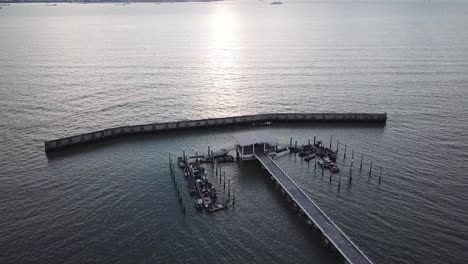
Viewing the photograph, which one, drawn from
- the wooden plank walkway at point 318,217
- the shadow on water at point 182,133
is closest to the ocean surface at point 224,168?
the shadow on water at point 182,133

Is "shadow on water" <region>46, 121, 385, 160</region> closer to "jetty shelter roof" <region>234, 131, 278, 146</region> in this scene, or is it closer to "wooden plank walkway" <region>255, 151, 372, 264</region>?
"jetty shelter roof" <region>234, 131, 278, 146</region>

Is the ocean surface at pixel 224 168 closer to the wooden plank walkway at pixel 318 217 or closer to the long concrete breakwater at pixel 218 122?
the wooden plank walkway at pixel 318 217

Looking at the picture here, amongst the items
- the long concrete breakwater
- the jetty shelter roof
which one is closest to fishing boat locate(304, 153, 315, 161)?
the jetty shelter roof

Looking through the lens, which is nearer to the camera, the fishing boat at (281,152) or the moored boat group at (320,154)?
the moored boat group at (320,154)

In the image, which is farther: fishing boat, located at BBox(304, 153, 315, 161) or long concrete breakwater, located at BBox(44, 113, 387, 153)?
long concrete breakwater, located at BBox(44, 113, 387, 153)

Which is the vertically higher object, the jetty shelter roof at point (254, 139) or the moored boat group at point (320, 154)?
the jetty shelter roof at point (254, 139)
